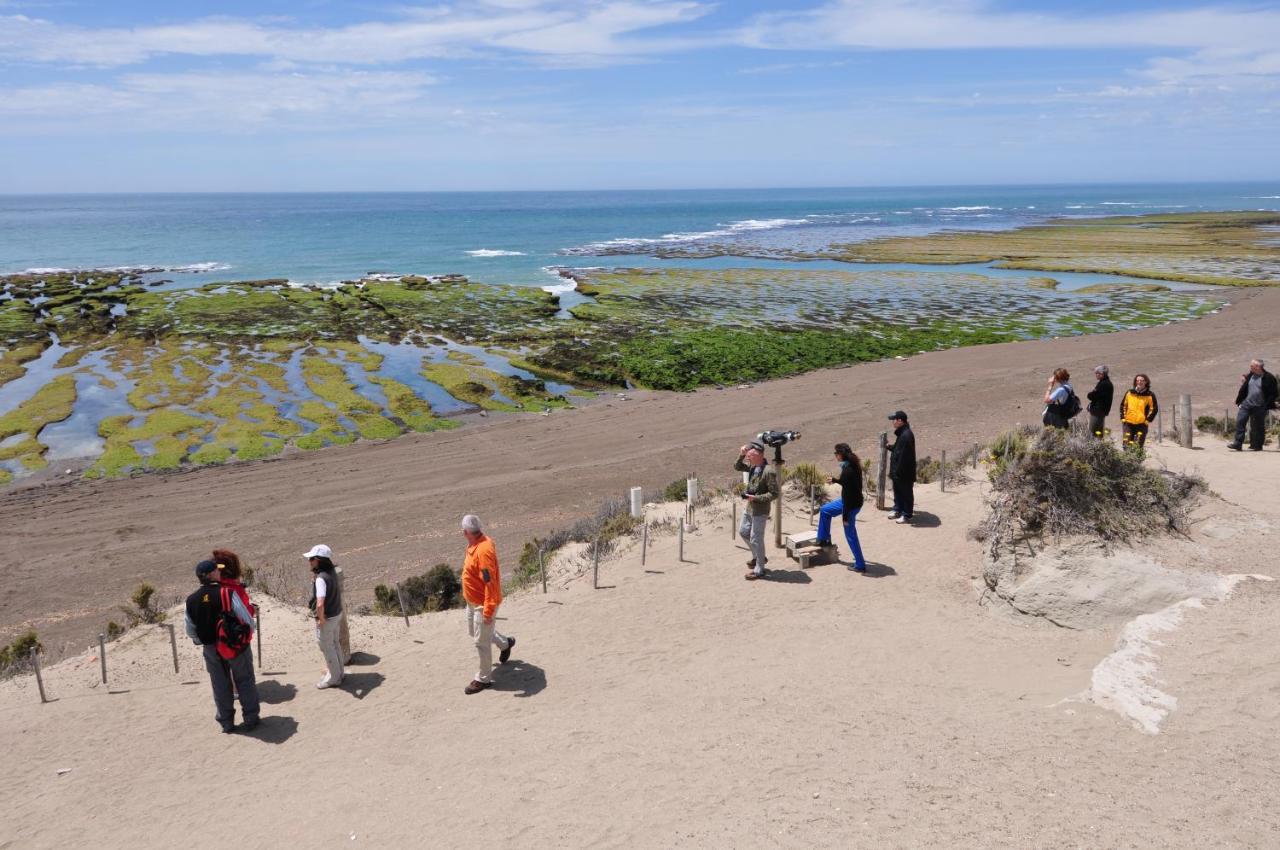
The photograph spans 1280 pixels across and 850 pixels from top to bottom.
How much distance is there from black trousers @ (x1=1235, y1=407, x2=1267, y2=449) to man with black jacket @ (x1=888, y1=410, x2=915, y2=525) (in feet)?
21.1

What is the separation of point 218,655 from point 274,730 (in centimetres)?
92

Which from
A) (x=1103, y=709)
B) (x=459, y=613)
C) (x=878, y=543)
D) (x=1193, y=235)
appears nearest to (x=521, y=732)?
(x=459, y=613)

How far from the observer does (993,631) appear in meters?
8.80

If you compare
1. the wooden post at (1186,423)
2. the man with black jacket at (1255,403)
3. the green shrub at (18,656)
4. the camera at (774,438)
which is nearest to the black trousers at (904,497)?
the camera at (774,438)

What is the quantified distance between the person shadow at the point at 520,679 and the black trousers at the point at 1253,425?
41.5 ft

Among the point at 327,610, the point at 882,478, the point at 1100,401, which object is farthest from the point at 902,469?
the point at 327,610

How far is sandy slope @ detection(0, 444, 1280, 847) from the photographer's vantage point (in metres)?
5.80

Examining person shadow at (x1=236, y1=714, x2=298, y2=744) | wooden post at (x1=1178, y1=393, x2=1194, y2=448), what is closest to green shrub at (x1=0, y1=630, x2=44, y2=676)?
person shadow at (x1=236, y1=714, x2=298, y2=744)

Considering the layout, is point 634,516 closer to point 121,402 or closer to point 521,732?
point 521,732

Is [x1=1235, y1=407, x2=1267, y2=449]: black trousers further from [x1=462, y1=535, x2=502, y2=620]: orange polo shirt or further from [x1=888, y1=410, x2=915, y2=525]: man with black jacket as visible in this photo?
[x1=462, y1=535, x2=502, y2=620]: orange polo shirt

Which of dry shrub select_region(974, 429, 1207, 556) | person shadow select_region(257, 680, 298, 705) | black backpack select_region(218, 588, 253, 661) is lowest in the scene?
person shadow select_region(257, 680, 298, 705)

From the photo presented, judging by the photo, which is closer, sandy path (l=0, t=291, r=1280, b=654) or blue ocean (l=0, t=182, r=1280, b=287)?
sandy path (l=0, t=291, r=1280, b=654)

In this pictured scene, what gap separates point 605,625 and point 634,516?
4078 mm

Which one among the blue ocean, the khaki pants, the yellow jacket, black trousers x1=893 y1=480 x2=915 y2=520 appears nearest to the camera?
the khaki pants
